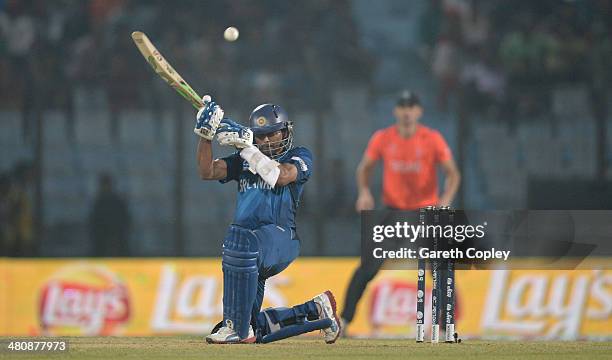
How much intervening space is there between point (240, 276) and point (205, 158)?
25.3 inches

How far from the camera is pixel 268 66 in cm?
1128

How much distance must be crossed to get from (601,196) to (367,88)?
2.03 metres

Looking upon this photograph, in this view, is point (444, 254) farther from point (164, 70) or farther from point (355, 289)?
point (355, 289)

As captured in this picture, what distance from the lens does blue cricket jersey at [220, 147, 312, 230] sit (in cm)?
734

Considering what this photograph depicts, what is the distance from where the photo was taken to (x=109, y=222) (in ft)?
36.8

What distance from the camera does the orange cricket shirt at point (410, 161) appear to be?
10828 millimetres

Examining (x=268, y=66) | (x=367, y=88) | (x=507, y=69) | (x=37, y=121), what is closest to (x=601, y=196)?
(x=507, y=69)

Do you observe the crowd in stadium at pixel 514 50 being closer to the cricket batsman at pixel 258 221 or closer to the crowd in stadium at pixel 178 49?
the crowd in stadium at pixel 178 49

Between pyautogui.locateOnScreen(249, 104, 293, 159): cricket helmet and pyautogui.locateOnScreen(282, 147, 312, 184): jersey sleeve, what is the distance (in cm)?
7

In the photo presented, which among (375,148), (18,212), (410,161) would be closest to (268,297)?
(375,148)

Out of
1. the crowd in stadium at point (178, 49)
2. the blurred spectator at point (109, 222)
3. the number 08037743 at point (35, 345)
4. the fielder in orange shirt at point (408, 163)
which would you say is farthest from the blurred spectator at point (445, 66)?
the number 08037743 at point (35, 345)

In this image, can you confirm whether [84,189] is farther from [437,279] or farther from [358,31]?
[437,279]

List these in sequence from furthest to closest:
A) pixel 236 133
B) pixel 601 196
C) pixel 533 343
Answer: pixel 601 196, pixel 533 343, pixel 236 133

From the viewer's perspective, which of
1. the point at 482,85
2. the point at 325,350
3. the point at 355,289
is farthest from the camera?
the point at 482,85
